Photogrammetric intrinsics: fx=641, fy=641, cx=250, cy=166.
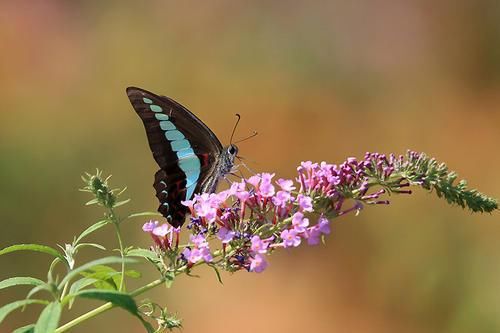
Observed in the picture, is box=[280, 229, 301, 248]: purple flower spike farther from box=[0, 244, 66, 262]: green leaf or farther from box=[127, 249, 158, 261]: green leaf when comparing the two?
box=[0, 244, 66, 262]: green leaf

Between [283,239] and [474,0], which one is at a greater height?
[474,0]

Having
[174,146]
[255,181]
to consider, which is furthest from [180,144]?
[255,181]

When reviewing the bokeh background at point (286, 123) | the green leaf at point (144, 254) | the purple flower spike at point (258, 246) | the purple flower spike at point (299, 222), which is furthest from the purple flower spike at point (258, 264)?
the bokeh background at point (286, 123)

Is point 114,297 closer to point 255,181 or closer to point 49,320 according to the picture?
Answer: point 49,320

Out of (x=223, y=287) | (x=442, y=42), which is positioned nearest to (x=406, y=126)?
(x=442, y=42)

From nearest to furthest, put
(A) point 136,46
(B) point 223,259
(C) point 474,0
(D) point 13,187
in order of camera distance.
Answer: (B) point 223,259, (D) point 13,187, (C) point 474,0, (A) point 136,46

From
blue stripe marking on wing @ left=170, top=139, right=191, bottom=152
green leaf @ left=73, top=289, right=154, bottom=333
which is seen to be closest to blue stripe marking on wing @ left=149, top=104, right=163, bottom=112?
blue stripe marking on wing @ left=170, top=139, right=191, bottom=152

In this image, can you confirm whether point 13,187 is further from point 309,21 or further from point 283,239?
point 283,239
